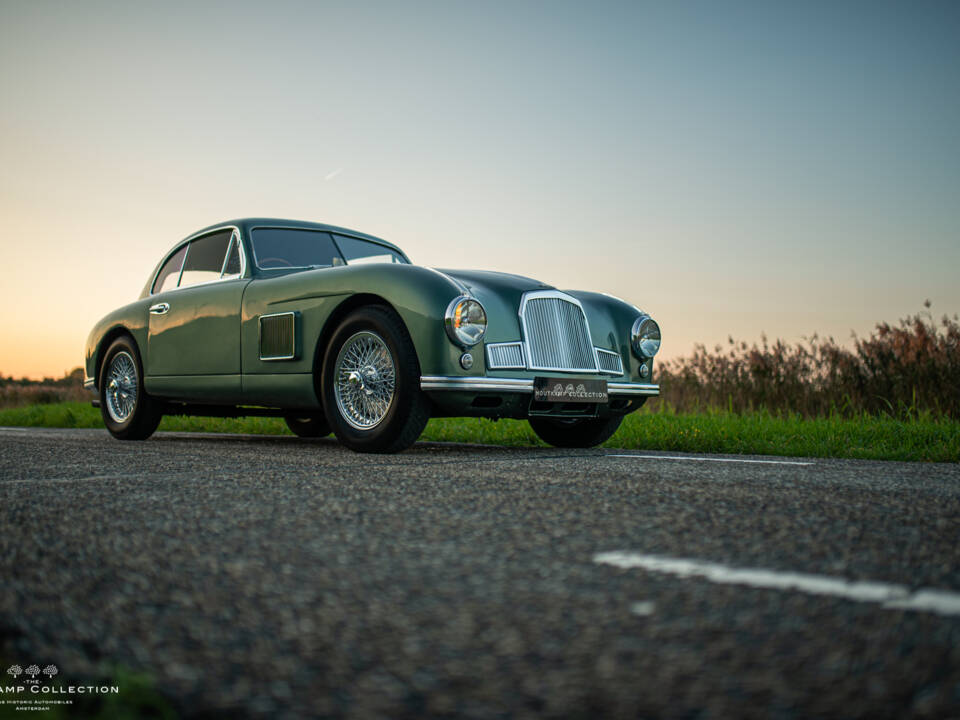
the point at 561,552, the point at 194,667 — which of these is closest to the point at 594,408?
the point at 561,552

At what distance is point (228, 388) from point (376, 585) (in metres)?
4.81

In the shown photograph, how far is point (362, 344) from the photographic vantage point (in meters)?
5.35

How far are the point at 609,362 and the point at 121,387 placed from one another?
171 inches

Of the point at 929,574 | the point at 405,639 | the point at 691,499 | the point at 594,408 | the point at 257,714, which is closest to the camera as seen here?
the point at 257,714

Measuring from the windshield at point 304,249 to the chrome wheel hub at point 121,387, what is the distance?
1.65m

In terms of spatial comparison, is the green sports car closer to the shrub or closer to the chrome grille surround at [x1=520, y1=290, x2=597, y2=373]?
the chrome grille surround at [x1=520, y1=290, x2=597, y2=373]

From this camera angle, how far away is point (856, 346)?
9.66 meters

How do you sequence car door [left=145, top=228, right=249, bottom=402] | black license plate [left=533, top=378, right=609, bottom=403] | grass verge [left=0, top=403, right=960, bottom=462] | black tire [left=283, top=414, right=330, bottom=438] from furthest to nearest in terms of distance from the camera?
black tire [left=283, top=414, right=330, bottom=438] → car door [left=145, top=228, right=249, bottom=402] → grass verge [left=0, top=403, right=960, bottom=462] → black license plate [left=533, top=378, right=609, bottom=403]

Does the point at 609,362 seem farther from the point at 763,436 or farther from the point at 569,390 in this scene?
the point at 763,436

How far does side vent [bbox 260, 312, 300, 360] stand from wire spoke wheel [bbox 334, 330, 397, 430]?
491 millimetres

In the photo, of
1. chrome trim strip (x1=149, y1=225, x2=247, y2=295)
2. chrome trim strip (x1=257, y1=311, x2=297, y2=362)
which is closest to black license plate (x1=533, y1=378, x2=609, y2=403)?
chrome trim strip (x1=257, y1=311, x2=297, y2=362)

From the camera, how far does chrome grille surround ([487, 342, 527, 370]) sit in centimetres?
511

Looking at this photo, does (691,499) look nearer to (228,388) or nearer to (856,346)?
(228,388)

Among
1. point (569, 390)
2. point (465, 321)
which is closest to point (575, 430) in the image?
point (569, 390)
